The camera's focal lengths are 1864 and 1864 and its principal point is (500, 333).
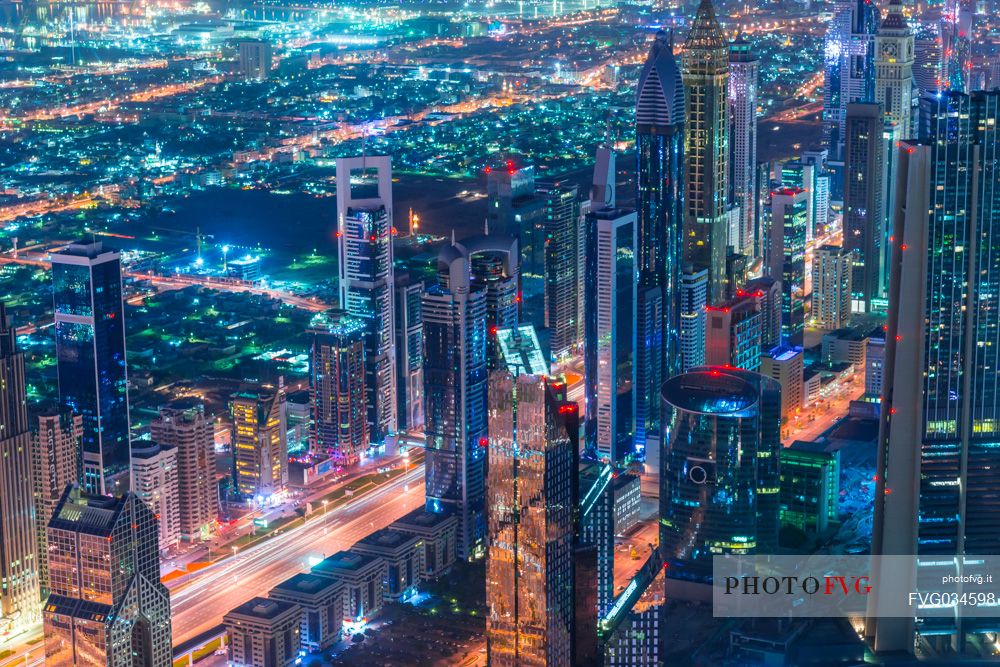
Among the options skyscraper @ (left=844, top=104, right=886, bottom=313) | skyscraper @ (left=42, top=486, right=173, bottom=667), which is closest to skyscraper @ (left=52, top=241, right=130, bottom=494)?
skyscraper @ (left=42, top=486, right=173, bottom=667)

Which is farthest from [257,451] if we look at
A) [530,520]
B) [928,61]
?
[928,61]

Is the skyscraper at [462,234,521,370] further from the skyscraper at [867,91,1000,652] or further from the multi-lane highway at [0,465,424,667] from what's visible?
the skyscraper at [867,91,1000,652]

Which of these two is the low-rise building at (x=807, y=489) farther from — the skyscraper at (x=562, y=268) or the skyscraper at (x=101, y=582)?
the skyscraper at (x=101, y=582)

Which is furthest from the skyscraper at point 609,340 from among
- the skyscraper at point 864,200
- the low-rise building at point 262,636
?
the skyscraper at point 864,200

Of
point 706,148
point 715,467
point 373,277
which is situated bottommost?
point 715,467

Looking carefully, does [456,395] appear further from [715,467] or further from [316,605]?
[316,605]
